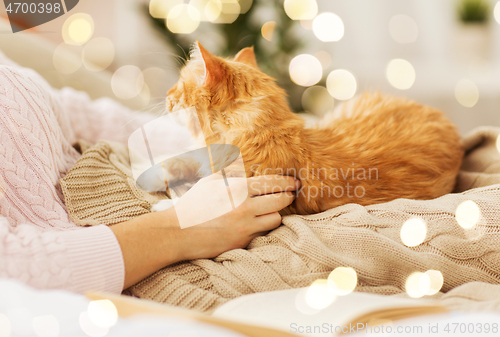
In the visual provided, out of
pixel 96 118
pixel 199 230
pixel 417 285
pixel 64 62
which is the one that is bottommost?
pixel 417 285

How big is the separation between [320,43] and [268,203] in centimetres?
240

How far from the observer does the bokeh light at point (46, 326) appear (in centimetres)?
33

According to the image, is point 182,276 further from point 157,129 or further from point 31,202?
point 157,129

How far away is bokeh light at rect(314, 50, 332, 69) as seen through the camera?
2.63m

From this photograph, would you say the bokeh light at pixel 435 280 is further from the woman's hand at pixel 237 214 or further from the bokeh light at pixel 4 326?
the bokeh light at pixel 4 326

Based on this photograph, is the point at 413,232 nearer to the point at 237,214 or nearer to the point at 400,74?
the point at 237,214

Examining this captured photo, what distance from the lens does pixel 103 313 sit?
14.6 inches

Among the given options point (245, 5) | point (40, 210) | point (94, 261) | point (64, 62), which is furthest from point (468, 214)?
point (245, 5)

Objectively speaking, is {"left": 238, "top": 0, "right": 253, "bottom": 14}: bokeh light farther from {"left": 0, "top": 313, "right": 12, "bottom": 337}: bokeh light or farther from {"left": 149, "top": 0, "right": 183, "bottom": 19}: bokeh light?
{"left": 0, "top": 313, "right": 12, "bottom": 337}: bokeh light

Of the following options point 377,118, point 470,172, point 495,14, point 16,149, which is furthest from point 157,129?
point 495,14

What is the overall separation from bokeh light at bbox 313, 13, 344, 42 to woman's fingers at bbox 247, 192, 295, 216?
2.25 metres

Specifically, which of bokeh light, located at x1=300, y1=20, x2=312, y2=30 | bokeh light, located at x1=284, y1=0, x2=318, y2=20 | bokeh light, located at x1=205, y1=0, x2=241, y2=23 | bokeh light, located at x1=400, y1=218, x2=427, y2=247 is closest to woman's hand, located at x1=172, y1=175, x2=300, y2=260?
bokeh light, located at x1=400, y1=218, x2=427, y2=247

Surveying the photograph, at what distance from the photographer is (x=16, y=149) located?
65 centimetres

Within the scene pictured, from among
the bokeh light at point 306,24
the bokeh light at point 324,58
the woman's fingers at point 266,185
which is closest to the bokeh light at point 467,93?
the bokeh light at point 324,58
